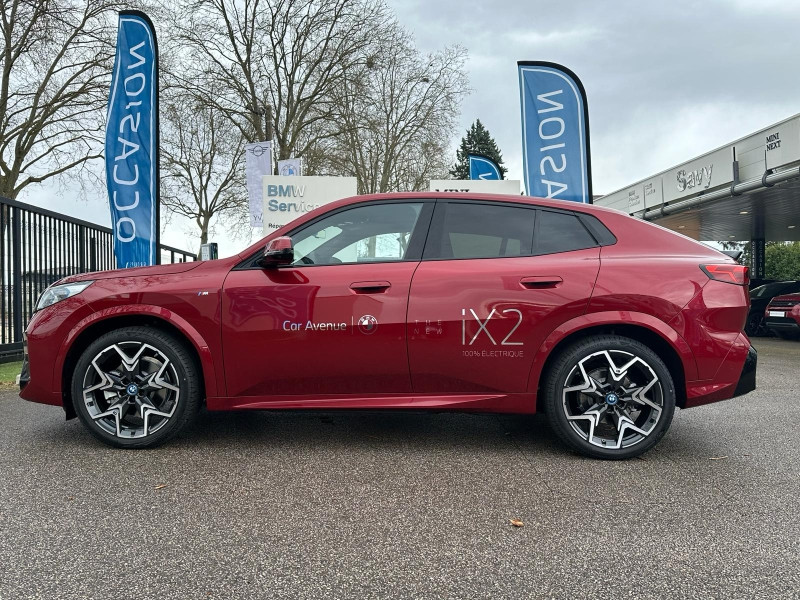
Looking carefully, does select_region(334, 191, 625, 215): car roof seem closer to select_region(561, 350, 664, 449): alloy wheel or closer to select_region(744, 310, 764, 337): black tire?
select_region(561, 350, 664, 449): alloy wheel

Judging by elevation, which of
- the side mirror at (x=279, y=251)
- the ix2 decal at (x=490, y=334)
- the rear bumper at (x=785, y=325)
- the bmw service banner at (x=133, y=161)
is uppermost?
the bmw service banner at (x=133, y=161)

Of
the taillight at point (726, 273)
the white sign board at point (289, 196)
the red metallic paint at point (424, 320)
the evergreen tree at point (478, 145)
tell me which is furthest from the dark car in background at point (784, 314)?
the evergreen tree at point (478, 145)

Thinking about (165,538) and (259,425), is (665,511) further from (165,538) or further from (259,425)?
(259,425)

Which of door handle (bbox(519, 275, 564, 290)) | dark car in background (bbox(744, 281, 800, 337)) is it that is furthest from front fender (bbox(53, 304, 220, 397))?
dark car in background (bbox(744, 281, 800, 337))

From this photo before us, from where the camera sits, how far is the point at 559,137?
995 centimetres

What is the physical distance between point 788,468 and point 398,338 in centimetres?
235

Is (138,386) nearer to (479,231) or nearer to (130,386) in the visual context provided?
(130,386)

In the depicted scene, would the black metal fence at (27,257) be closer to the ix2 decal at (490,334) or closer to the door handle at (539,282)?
the ix2 decal at (490,334)

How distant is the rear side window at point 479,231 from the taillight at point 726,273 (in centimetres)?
105

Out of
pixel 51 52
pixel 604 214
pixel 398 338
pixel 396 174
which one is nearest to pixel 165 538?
pixel 398 338

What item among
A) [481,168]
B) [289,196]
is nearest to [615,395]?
[289,196]

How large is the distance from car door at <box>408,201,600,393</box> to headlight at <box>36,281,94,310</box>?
205 centimetres

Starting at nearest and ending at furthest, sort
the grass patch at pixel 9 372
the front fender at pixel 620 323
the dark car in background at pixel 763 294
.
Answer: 1. the front fender at pixel 620 323
2. the grass patch at pixel 9 372
3. the dark car in background at pixel 763 294

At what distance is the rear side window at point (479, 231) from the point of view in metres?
3.70
